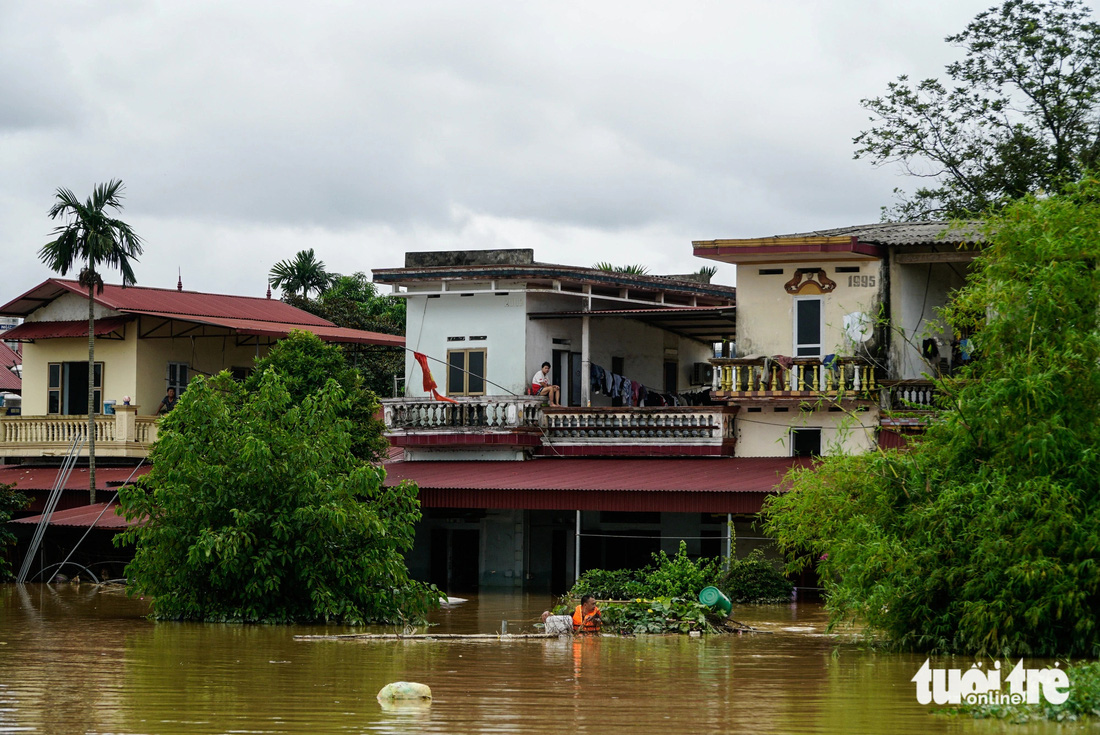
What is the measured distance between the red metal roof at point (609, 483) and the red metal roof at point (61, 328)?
10041 millimetres

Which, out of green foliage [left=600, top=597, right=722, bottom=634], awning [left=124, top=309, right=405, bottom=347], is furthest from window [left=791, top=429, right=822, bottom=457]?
awning [left=124, top=309, right=405, bottom=347]

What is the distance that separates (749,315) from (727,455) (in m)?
3.15

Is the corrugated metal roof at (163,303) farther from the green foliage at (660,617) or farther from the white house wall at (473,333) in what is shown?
the green foliage at (660,617)

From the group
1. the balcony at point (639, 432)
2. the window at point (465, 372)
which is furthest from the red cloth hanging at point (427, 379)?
the balcony at point (639, 432)

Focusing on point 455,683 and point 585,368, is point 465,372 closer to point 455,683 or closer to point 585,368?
point 585,368

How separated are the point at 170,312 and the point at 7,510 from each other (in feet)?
23.9

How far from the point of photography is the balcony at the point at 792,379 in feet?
108

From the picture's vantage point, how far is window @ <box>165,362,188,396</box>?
42469 mm

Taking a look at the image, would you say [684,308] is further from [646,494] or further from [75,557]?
[75,557]

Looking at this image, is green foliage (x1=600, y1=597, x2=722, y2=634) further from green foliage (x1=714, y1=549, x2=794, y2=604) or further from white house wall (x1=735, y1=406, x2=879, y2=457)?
white house wall (x1=735, y1=406, x2=879, y2=457)

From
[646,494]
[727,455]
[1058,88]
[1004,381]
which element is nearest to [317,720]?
[1004,381]

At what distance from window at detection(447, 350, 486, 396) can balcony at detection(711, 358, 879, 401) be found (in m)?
6.09

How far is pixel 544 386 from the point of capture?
36625 mm

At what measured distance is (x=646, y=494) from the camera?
104 feet
